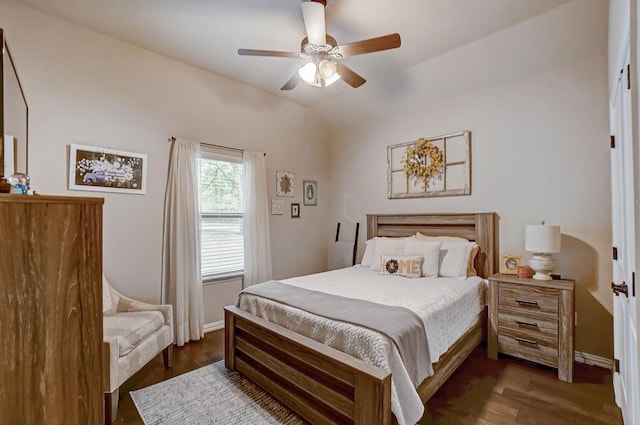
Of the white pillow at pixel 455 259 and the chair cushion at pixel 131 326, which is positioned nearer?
the chair cushion at pixel 131 326

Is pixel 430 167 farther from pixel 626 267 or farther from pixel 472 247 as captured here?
pixel 626 267

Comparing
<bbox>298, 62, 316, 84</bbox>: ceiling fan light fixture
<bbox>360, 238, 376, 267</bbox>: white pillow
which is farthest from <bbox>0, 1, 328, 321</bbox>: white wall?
<bbox>298, 62, 316, 84</bbox>: ceiling fan light fixture

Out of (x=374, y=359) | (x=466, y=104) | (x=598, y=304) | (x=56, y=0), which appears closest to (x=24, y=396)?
(x=374, y=359)

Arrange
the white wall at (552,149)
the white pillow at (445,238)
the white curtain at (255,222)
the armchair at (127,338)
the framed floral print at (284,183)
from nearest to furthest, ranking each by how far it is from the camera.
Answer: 1. the armchair at (127,338)
2. the white wall at (552,149)
3. the white pillow at (445,238)
4. the white curtain at (255,222)
5. the framed floral print at (284,183)

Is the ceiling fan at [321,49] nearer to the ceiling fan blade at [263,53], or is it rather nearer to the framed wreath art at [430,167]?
the ceiling fan blade at [263,53]

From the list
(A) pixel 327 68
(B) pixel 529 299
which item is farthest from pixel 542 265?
(A) pixel 327 68

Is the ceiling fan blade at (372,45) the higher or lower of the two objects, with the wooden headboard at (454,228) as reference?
higher

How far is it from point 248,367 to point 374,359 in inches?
49.4

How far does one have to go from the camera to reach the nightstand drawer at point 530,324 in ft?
8.10

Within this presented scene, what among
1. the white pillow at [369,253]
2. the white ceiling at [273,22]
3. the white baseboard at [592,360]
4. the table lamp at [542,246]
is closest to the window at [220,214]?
the white ceiling at [273,22]

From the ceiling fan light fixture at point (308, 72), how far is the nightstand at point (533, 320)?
247cm

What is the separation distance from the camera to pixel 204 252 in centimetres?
351

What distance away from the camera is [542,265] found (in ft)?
8.73

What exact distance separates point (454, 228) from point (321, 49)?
7.96 feet
